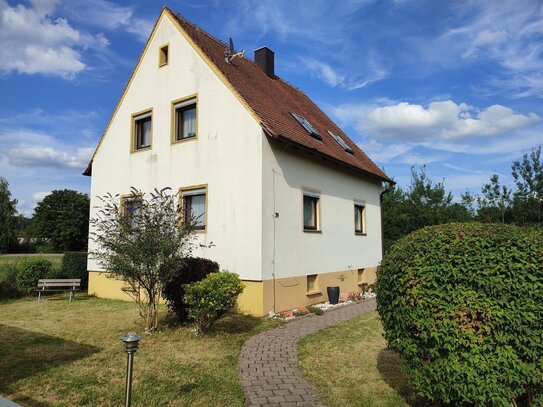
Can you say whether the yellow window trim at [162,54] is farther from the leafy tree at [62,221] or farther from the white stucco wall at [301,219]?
the leafy tree at [62,221]

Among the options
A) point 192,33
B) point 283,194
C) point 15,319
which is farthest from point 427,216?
point 15,319

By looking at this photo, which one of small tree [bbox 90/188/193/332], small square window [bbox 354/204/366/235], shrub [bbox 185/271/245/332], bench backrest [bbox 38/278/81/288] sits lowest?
bench backrest [bbox 38/278/81/288]

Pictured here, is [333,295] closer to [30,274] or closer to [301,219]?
[301,219]

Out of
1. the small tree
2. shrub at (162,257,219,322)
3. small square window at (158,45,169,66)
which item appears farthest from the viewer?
small square window at (158,45,169,66)

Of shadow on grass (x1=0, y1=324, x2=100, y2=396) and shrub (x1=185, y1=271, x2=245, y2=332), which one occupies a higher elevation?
shrub (x1=185, y1=271, x2=245, y2=332)

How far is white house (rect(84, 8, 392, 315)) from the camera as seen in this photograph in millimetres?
10688

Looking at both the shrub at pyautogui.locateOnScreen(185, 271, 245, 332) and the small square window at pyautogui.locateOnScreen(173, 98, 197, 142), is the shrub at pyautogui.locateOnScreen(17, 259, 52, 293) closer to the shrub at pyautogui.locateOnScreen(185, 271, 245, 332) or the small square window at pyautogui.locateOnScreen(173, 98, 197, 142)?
the small square window at pyautogui.locateOnScreen(173, 98, 197, 142)

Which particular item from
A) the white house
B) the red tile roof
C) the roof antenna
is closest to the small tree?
the white house

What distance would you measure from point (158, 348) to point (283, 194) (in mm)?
5573

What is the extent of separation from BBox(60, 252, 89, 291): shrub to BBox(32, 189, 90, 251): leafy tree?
6022 cm

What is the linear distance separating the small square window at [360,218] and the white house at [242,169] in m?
0.04

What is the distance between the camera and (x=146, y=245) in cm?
802

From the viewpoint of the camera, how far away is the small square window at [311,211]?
1250 centimetres

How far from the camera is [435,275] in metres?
3.90
